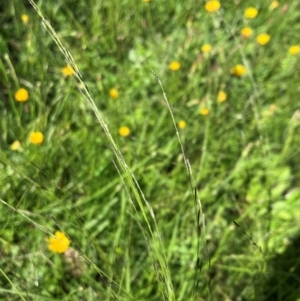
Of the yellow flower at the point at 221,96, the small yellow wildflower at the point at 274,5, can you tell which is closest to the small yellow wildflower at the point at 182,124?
the yellow flower at the point at 221,96

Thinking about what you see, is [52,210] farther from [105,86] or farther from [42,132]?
[105,86]

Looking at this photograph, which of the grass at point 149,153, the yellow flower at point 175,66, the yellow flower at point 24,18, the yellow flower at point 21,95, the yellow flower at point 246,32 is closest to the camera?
the grass at point 149,153

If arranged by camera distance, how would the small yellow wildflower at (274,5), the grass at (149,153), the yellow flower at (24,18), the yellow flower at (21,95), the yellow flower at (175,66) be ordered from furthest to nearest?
1. the small yellow wildflower at (274,5)
2. the yellow flower at (175,66)
3. the yellow flower at (24,18)
4. the yellow flower at (21,95)
5. the grass at (149,153)

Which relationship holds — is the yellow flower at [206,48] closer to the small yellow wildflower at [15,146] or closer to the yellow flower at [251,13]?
the yellow flower at [251,13]

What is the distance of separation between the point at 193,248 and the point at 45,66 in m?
0.80

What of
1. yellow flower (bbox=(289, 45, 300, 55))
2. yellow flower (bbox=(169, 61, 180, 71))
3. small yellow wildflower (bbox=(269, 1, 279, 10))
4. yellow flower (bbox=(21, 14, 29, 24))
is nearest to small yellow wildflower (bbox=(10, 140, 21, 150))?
yellow flower (bbox=(21, 14, 29, 24))

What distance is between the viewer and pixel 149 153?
4.72 feet

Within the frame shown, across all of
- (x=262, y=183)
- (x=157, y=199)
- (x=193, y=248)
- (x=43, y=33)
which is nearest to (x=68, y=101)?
(x=43, y=33)

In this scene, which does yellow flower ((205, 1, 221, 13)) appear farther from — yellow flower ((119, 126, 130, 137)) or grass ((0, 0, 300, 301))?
yellow flower ((119, 126, 130, 137))

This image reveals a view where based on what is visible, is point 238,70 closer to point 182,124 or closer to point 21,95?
point 182,124

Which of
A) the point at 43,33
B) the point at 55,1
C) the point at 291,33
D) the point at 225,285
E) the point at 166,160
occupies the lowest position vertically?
the point at 225,285

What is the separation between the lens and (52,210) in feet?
4.07

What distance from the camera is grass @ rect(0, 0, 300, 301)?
3.95ft

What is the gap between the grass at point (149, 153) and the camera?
1.21 m
